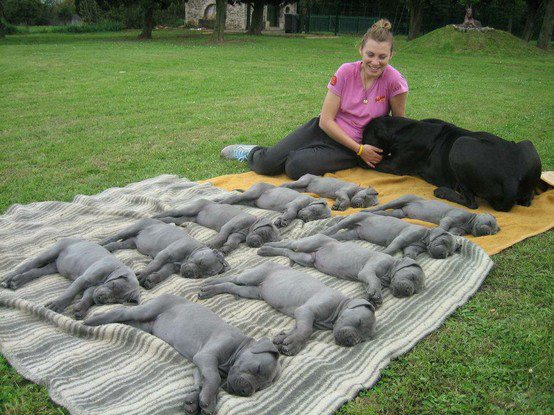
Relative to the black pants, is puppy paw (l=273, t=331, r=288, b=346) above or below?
below

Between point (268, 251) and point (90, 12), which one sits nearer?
point (268, 251)

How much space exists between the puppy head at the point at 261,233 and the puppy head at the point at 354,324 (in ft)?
5.28

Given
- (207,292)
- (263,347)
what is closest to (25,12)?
(207,292)

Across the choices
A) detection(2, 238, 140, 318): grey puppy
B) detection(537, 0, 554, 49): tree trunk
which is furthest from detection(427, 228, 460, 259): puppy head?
detection(537, 0, 554, 49): tree trunk

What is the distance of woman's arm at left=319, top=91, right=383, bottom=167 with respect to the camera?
744 centimetres

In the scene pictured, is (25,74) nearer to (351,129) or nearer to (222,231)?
(351,129)

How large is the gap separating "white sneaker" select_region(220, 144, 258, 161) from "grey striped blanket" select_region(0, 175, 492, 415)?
3.05 meters

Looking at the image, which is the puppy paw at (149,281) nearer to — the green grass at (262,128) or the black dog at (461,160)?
the green grass at (262,128)

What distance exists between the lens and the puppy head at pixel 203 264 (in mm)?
4648

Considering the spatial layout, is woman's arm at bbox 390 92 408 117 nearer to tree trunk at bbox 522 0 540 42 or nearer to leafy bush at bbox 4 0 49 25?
tree trunk at bbox 522 0 540 42

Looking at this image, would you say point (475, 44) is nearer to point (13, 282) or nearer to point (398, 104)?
point (398, 104)

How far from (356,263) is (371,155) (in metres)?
3.12

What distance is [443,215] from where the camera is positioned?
5801 millimetres

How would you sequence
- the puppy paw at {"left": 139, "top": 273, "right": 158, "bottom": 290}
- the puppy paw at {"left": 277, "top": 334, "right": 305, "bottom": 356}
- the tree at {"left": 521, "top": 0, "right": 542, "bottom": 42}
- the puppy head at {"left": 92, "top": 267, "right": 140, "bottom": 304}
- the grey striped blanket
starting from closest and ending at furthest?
1. the grey striped blanket
2. the puppy paw at {"left": 277, "top": 334, "right": 305, "bottom": 356}
3. the puppy head at {"left": 92, "top": 267, "right": 140, "bottom": 304}
4. the puppy paw at {"left": 139, "top": 273, "right": 158, "bottom": 290}
5. the tree at {"left": 521, "top": 0, "right": 542, "bottom": 42}
